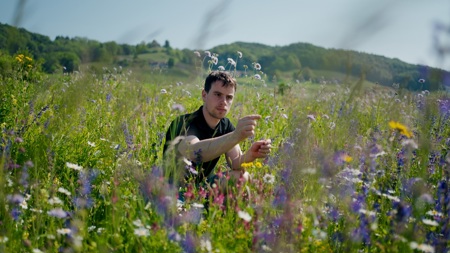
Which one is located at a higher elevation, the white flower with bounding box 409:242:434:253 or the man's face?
the man's face

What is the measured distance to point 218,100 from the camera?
3.40m

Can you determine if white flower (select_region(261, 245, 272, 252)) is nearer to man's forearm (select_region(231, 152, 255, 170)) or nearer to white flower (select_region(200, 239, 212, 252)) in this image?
white flower (select_region(200, 239, 212, 252))

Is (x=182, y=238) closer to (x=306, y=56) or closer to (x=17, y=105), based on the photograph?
(x=306, y=56)

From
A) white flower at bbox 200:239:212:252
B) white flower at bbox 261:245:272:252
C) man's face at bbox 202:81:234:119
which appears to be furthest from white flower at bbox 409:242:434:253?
man's face at bbox 202:81:234:119

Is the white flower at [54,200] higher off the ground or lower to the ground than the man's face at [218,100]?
lower

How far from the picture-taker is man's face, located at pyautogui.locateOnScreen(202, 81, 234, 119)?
3385mm

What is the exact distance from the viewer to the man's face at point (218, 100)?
338 centimetres

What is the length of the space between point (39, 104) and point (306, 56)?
137 inches

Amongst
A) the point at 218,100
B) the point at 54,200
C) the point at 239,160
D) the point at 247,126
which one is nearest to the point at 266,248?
the point at 247,126

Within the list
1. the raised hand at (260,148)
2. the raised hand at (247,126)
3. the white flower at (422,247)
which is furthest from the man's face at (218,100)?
the white flower at (422,247)

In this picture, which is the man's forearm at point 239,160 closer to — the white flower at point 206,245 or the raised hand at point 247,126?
the raised hand at point 247,126

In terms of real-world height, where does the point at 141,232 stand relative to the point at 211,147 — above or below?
below

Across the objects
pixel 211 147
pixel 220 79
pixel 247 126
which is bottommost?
pixel 211 147

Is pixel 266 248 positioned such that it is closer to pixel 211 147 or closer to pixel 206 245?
pixel 206 245
